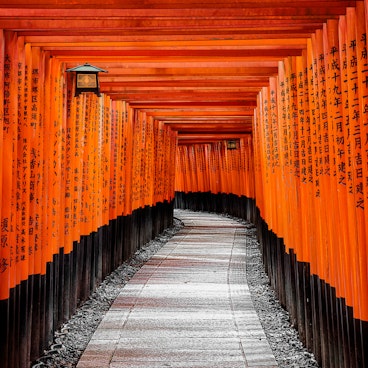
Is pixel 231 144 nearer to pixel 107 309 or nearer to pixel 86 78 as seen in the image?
pixel 107 309

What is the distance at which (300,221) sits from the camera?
5.60 metres

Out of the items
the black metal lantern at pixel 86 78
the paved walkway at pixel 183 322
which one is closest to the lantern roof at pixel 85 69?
the black metal lantern at pixel 86 78

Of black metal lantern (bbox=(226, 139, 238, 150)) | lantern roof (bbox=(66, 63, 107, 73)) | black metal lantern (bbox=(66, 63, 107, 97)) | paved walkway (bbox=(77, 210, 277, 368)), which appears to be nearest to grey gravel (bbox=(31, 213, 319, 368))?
paved walkway (bbox=(77, 210, 277, 368))

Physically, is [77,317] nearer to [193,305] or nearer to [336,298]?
[193,305]

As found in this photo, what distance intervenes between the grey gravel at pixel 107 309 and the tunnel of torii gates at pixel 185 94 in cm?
15

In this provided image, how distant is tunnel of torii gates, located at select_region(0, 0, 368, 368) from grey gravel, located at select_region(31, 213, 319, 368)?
150 mm

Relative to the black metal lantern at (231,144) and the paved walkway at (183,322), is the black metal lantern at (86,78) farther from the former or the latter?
the black metal lantern at (231,144)

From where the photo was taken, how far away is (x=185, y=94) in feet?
29.2

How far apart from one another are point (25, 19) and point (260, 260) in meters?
7.89

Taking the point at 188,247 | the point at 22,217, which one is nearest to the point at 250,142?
the point at 188,247

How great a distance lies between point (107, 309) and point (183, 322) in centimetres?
124

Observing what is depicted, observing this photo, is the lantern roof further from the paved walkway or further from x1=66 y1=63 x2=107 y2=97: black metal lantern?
the paved walkway

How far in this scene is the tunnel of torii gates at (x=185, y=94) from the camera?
3.85m

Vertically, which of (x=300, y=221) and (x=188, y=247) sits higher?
(x=300, y=221)
